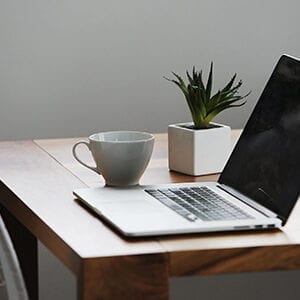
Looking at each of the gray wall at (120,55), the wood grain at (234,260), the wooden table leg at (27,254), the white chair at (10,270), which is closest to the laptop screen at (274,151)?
the wood grain at (234,260)

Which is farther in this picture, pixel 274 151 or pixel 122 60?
pixel 122 60

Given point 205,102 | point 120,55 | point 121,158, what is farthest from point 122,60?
point 121,158

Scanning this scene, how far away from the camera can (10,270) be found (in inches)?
55.8

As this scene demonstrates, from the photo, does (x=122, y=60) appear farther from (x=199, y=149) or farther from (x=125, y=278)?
(x=125, y=278)

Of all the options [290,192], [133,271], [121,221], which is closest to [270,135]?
[290,192]

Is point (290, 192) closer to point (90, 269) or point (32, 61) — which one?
point (90, 269)

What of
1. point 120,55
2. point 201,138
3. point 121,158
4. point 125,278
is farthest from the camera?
point 120,55

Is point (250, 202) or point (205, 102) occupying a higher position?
point (205, 102)

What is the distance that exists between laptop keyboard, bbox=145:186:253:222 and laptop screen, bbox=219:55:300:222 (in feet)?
0.17

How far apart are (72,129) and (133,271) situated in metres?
1.40

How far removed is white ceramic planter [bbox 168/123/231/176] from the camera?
1766mm

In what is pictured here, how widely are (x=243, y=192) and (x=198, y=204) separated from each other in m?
0.10

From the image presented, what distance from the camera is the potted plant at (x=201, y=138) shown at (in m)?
1.77

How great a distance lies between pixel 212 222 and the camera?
1373 mm
